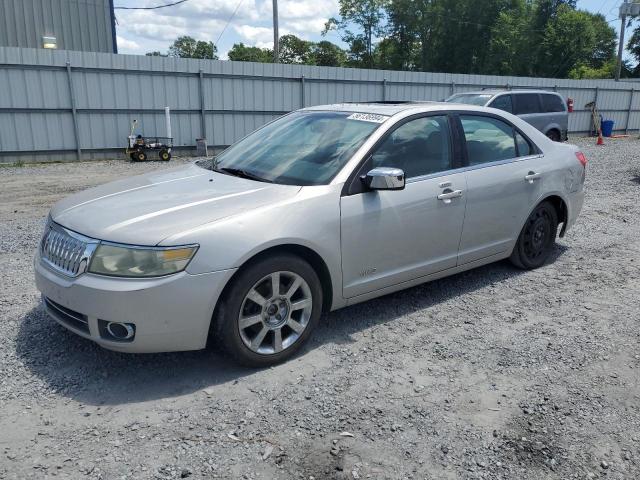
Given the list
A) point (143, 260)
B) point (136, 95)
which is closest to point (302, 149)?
point (143, 260)

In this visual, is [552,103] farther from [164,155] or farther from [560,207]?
[560,207]

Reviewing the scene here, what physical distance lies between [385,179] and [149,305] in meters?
1.75

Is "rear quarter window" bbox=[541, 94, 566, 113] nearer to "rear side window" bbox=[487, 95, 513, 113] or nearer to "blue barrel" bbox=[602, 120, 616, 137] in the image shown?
"rear side window" bbox=[487, 95, 513, 113]

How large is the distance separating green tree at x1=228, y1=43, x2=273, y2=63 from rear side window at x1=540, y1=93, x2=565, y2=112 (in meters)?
65.7

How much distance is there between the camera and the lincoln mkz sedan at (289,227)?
3113 mm

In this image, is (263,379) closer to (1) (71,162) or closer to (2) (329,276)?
(2) (329,276)

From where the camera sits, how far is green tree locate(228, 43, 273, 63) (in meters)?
78.5

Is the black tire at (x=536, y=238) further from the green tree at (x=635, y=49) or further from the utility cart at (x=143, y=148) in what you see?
the green tree at (x=635, y=49)

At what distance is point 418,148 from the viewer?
171 inches

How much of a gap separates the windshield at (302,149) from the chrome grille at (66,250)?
1.29 m

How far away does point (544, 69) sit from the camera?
4844cm

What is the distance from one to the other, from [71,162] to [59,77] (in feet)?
7.00

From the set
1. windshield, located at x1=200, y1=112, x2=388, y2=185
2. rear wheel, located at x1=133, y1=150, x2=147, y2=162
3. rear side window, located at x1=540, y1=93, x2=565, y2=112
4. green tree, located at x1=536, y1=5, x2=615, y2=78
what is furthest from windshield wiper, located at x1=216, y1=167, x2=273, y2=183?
green tree, located at x1=536, y1=5, x2=615, y2=78

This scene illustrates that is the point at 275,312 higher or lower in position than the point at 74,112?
lower
